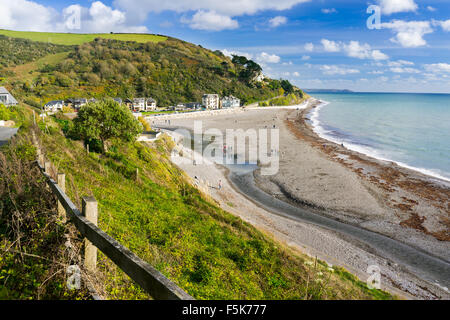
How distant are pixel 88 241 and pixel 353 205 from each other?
24435 millimetres

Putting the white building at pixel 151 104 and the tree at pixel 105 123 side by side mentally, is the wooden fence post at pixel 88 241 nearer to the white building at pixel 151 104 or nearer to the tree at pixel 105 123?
the tree at pixel 105 123

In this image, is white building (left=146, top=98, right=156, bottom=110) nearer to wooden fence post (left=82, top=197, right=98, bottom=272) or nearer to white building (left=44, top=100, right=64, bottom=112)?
white building (left=44, top=100, right=64, bottom=112)

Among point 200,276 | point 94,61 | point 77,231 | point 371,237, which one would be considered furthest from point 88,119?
point 94,61

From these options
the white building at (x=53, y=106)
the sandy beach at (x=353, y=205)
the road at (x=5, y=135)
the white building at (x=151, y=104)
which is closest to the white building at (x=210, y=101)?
the white building at (x=151, y=104)

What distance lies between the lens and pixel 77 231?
3713 mm

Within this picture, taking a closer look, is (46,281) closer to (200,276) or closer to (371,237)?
(200,276)

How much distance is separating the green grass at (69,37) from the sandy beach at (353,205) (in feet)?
508

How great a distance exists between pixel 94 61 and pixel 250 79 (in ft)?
243

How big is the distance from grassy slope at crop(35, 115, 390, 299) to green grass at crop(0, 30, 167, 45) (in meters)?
168

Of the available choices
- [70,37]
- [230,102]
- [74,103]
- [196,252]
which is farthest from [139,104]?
[70,37]

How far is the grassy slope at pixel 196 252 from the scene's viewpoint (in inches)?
278

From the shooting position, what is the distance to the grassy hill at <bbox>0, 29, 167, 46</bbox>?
141m

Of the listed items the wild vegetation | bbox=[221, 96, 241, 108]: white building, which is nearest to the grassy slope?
the wild vegetation

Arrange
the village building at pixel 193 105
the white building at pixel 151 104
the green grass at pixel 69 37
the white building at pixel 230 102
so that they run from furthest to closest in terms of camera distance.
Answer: the green grass at pixel 69 37 → the white building at pixel 230 102 → the village building at pixel 193 105 → the white building at pixel 151 104
